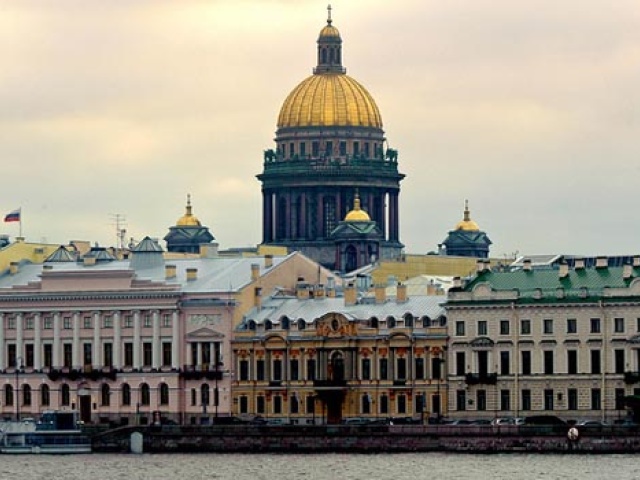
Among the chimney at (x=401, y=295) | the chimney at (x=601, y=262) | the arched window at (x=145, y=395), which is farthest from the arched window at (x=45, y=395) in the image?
the chimney at (x=601, y=262)

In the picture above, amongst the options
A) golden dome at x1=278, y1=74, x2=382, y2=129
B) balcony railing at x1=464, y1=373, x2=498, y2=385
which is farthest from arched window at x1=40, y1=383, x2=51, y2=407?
golden dome at x1=278, y1=74, x2=382, y2=129

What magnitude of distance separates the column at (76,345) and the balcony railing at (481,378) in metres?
18.1

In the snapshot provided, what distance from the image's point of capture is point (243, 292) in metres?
144

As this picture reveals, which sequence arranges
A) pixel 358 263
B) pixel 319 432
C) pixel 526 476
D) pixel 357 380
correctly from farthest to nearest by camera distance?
pixel 358 263, pixel 357 380, pixel 319 432, pixel 526 476

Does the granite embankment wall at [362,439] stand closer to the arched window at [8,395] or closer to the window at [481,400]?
the window at [481,400]

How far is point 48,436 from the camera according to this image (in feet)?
430

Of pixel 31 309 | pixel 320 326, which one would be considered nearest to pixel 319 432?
pixel 320 326

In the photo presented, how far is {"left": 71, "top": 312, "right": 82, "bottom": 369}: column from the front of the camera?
5748 inches

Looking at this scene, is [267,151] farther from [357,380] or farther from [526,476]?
[526,476]

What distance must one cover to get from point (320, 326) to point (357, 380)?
265 centimetres

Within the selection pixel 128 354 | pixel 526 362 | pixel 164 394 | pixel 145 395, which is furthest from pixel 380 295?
pixel 128 354

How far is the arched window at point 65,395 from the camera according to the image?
478 ft

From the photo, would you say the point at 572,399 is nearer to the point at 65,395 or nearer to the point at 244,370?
the point at 244,370

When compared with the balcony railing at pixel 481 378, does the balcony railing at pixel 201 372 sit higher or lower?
higher
